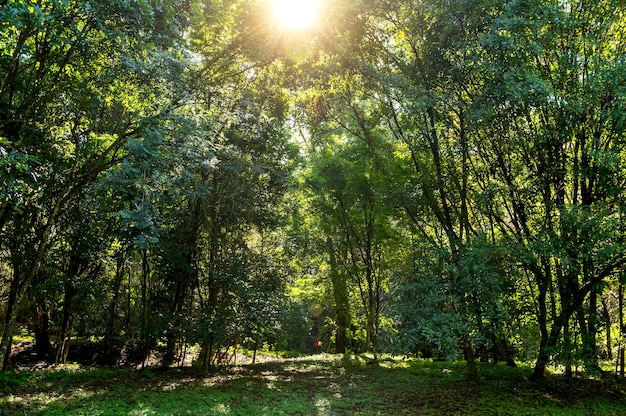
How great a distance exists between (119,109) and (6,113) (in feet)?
7.73

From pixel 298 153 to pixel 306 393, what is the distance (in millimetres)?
6405

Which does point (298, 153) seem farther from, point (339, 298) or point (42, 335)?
point (42, 335)

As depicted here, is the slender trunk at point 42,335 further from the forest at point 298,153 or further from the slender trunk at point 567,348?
the slender trunk at point 567,348

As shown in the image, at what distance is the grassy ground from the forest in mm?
694

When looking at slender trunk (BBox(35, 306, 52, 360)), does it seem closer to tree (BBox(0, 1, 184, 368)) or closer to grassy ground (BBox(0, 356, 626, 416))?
tree (BBox(0, 1, 184, 368))

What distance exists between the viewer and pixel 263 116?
9586 millimetres

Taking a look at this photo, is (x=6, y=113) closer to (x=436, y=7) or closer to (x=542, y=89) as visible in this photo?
(x=436, y=7)

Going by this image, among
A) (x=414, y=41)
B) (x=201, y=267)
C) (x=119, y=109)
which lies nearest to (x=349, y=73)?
(x=414, y=41)

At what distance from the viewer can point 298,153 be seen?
1127 centimetres

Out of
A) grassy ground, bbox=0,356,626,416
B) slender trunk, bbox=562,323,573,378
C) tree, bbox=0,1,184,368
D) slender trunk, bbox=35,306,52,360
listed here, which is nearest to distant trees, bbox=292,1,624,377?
slender trunk, bbox=562,323,573,378

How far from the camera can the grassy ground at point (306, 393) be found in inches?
239

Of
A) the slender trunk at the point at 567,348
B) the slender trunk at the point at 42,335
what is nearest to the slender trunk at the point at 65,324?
the slender trunk at the point at 42,335

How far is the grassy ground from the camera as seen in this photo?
6062 millimetres

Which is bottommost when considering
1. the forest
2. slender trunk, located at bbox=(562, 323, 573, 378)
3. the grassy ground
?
the grassy ground
